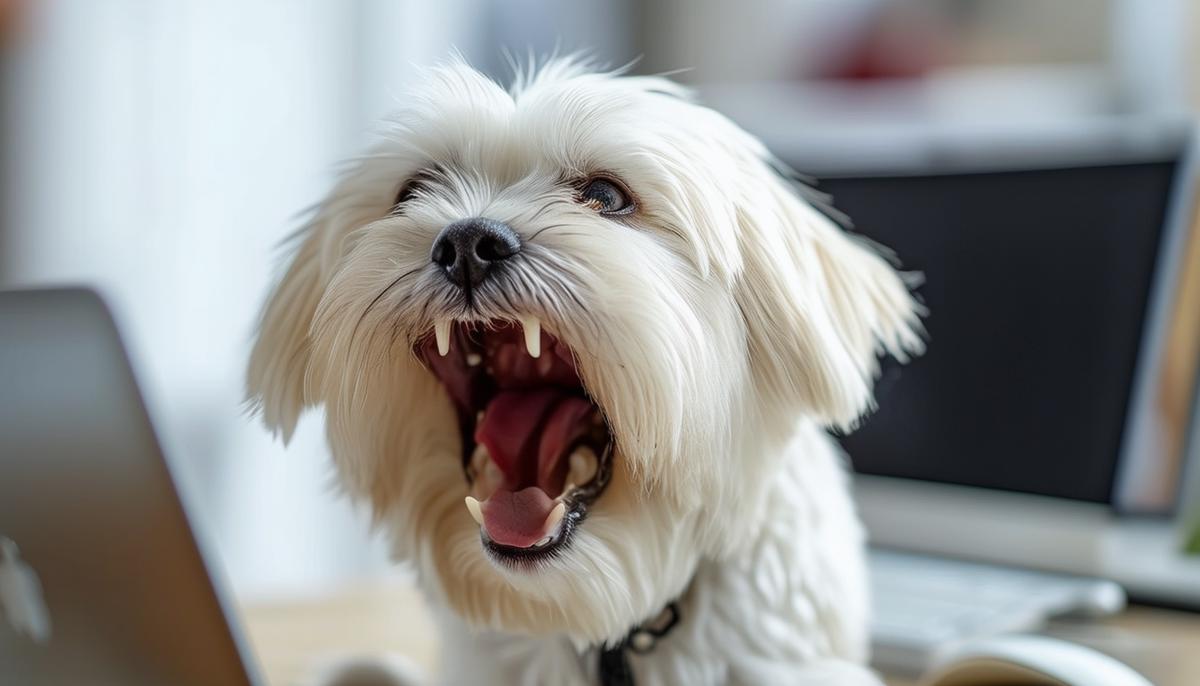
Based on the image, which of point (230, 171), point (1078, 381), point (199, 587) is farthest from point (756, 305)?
point (230, 171)

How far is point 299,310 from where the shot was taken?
813 millimetres

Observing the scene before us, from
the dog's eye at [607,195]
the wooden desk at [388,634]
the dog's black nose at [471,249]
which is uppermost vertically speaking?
the dog's eye at [607,195]

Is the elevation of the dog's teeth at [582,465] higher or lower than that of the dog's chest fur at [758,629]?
higher

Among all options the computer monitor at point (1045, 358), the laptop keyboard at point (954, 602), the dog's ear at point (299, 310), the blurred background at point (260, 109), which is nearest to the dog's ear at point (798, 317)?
the dog's ear at point (299, 310)

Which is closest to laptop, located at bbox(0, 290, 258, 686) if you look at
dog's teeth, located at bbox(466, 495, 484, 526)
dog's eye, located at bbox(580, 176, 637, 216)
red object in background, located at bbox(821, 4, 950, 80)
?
dog's teeth, located at bbox(466, 495, 484, 526)

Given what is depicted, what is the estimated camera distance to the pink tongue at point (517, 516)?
742mm

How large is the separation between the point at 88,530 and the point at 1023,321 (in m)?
0.96

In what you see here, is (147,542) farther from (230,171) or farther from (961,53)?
(961,53)

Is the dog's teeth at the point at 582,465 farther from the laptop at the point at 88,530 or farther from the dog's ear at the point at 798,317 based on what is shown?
the laptop at the point at 88,530

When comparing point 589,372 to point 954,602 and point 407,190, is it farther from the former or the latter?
point 954,602

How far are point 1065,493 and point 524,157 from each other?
2.65ft

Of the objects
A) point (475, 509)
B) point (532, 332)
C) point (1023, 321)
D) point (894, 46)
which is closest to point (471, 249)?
point (532, 332)

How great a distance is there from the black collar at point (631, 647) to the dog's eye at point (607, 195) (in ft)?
0.89

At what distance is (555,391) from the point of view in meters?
0.83
